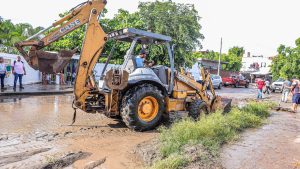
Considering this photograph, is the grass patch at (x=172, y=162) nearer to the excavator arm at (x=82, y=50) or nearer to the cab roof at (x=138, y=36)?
the excavator arm at (x=82, y=50)

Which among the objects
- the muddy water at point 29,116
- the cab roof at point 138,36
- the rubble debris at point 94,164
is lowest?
the rubble debris at point 94,164

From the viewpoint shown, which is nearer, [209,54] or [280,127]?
[280,127]

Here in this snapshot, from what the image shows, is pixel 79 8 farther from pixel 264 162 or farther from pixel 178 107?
pixel 264 162

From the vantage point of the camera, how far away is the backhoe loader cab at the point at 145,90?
266 inches

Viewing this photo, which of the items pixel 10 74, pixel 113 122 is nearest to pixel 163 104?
pixel 113 122

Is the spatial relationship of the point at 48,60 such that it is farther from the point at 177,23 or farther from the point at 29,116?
the point at 177,23

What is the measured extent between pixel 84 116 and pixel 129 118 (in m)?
2.43

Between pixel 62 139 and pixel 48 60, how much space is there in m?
2.12

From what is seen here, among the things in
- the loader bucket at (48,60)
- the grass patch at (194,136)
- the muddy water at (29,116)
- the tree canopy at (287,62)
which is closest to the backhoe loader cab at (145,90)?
the grass patch at (194,136)

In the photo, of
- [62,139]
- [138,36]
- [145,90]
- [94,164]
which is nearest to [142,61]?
[138,36]

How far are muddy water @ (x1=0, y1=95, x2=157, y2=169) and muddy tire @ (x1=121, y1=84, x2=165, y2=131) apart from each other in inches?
11.1

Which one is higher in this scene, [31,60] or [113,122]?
[31,60]

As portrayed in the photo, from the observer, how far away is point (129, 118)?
265 inches

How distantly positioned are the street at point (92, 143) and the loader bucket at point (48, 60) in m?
1.39
